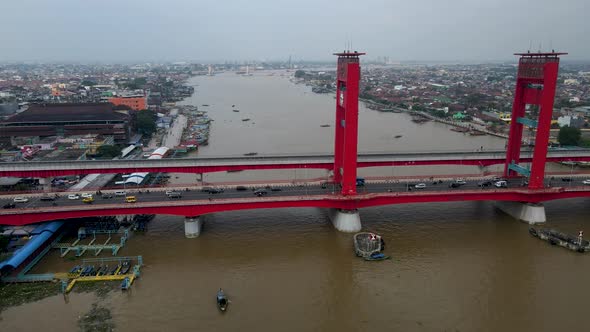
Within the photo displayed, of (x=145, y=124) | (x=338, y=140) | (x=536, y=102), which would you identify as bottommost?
(x=145, y=124)

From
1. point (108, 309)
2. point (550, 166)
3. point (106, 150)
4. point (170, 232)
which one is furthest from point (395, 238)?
point (106, 150)

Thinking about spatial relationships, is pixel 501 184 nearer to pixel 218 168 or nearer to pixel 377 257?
pixel 377 257

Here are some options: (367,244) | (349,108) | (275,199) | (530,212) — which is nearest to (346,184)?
(367,244)

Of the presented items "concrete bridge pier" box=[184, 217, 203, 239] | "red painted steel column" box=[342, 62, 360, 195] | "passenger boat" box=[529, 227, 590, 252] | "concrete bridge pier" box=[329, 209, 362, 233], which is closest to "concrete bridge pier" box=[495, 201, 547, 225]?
"passenger boat" box=[529, 227, 590, 252]

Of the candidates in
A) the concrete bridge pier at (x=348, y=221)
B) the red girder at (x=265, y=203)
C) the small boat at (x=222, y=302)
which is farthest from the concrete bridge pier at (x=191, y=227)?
the concrete bridge pier at (x=348, y=221)

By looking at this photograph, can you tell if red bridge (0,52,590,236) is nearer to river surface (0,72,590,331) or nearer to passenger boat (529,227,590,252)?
river surface (0,72,590,331)

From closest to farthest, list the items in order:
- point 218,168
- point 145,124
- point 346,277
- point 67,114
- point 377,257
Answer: point 346,277
point 377,257
point 218,168
point 67,114
point 145,124
